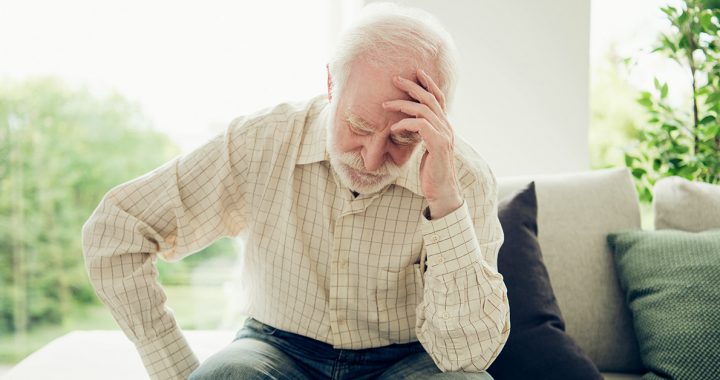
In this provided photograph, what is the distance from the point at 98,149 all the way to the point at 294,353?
6.82ft

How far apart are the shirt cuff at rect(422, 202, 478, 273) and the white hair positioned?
0.85 ft

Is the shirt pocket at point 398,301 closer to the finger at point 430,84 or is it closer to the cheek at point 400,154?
the cheek at point 400,154

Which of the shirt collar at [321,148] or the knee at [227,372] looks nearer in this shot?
the knee at [227,372]

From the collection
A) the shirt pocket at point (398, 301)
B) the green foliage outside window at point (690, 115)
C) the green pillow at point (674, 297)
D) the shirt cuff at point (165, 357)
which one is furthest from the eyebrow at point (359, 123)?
the green foliage outside window at point (690, 115)

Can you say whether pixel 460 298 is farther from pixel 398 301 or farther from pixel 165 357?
pixel 165 357

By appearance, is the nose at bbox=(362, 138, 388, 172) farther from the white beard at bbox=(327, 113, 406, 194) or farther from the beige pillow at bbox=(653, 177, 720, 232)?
the beige pillow at bbox=(653, 177, 720, 232)

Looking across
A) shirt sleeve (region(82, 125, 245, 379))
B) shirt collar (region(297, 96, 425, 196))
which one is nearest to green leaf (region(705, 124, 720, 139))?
shirt collar (region(297, 96, 425, 196))

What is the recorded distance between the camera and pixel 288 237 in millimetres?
1555

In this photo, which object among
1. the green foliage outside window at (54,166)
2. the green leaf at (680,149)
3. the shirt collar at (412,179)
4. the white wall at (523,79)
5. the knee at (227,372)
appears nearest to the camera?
the knee at (227,372)

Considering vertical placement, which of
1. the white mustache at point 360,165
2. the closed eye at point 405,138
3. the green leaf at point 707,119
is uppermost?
the closed eye at point 405,138

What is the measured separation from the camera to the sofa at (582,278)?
1931 millimetres

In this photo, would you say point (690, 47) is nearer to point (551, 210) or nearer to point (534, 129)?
point (534, 129)

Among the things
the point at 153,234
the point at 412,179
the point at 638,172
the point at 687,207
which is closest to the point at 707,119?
the point at 638,172

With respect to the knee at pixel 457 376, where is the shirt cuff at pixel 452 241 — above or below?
above
